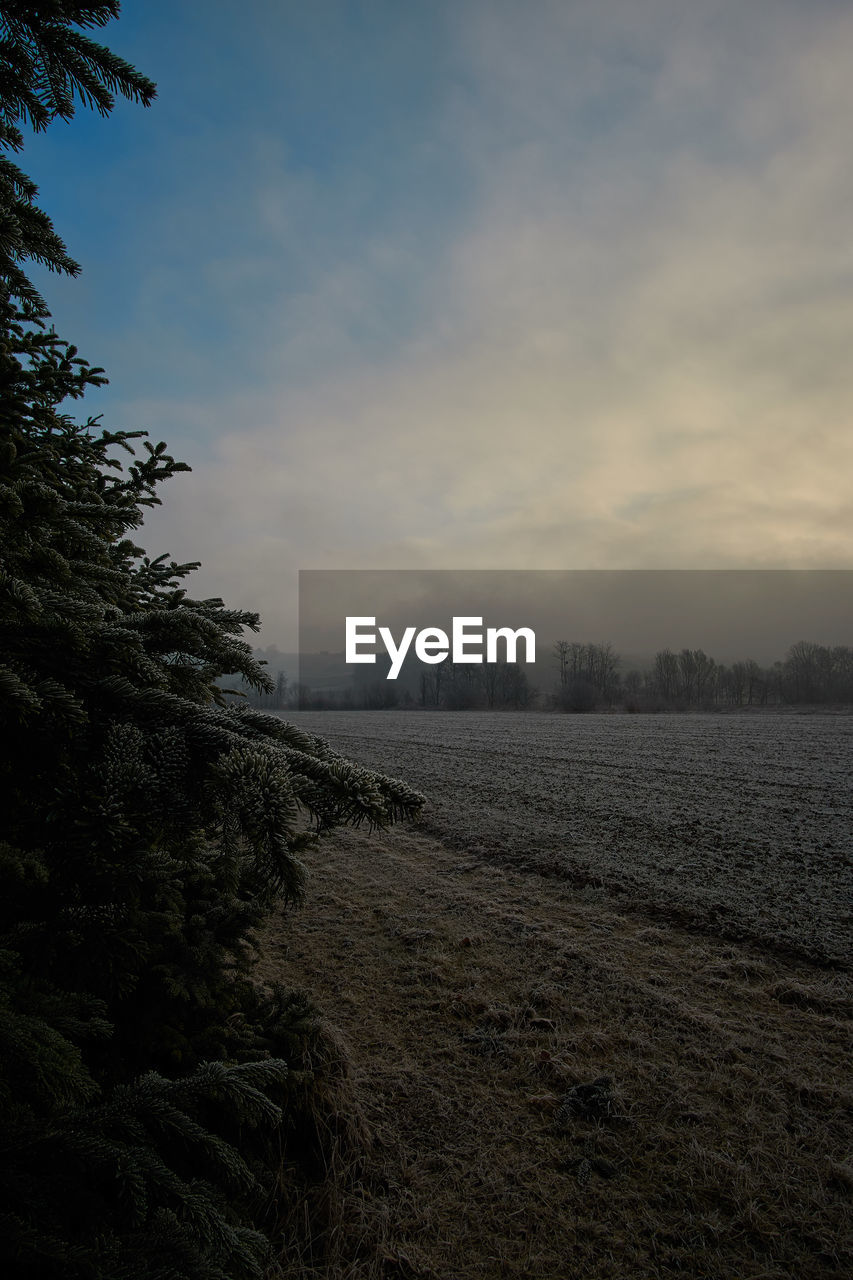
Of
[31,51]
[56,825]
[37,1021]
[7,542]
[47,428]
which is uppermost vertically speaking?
[31,51]

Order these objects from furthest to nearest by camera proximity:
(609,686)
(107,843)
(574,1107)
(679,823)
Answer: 1. (609,686)
2. (679,823)
3. (574,1107)
4. (107,843)

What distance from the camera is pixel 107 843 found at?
1300mm

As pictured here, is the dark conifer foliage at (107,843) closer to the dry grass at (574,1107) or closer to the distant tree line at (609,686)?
the dry grass at (574,1107)

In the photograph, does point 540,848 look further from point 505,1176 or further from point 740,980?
point 505,1176

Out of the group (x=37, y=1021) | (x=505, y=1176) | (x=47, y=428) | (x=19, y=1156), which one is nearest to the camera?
(x=19, y=1156)

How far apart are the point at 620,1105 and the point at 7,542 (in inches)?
161

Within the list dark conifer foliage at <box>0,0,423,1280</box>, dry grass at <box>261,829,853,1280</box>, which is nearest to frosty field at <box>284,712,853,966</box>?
dry grass at <box>261,829,853,1280</box>

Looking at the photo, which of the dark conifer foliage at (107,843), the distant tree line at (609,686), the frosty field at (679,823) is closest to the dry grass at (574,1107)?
the dark conifer foliage at (107,843)

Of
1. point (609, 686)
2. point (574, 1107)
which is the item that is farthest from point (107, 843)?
point (609, 686)

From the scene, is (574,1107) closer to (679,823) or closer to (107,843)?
(107,843)

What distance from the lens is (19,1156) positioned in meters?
1.41

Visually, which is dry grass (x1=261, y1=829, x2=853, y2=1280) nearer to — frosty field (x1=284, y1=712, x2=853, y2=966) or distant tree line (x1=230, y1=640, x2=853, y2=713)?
frosty field (x1=284, y1=712, x2=853, y2=966)

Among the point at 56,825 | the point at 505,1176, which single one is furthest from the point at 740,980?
the point at 56,825

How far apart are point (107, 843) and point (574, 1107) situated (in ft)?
11.0
